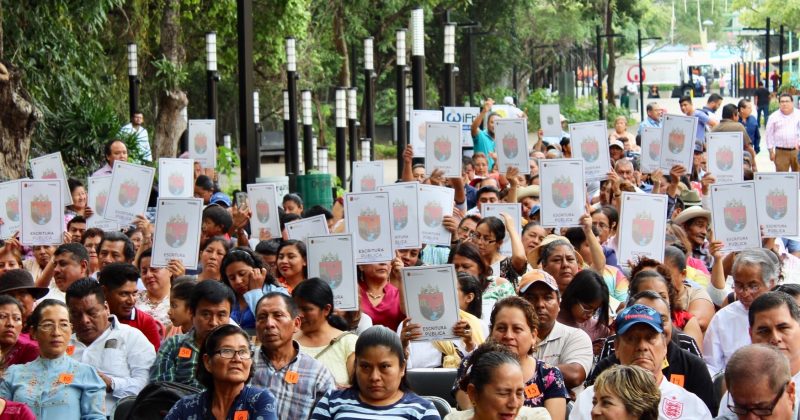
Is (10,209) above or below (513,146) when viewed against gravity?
below

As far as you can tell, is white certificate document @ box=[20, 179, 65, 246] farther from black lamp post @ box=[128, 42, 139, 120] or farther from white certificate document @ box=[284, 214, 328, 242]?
black lamp post @ box=[128, 42, 139, 120]

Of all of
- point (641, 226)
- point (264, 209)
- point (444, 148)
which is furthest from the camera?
point (444, 148)

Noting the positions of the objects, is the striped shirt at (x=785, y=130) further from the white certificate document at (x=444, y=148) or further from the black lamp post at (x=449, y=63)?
the white certificate document at (x=444, y=148)

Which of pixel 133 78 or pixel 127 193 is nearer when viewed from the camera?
pixel 127 193

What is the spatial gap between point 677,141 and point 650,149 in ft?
2.72

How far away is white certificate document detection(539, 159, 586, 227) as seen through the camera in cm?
1295

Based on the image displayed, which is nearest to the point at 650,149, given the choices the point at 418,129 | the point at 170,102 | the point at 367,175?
the point at 418,129

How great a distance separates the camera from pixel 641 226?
463 inches

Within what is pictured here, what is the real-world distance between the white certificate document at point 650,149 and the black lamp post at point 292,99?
29.6 ft

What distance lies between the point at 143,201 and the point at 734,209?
5.11 m

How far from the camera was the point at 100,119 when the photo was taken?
22.3 meters

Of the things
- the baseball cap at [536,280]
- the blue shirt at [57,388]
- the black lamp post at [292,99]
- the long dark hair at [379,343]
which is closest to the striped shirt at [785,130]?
A: the black lamp post at [292,99]

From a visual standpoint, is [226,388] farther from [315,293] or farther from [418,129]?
[418,129]

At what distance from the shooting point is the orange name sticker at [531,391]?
7.72m
